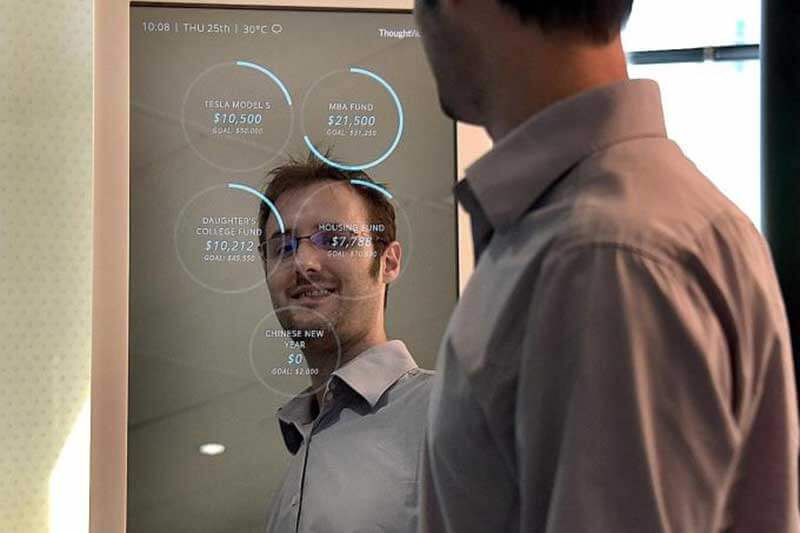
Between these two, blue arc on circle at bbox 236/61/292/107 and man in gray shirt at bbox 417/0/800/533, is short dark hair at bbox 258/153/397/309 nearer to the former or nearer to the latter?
blue arc on circle at bbox 236/61/292/107

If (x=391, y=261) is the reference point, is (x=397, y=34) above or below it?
above

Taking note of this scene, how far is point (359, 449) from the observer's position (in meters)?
1.82

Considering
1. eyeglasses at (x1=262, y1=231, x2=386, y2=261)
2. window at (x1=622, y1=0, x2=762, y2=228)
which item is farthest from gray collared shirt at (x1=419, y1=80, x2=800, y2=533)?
window at (x1=622, y1=0, x2=762, y2=228)

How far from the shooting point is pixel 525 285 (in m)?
0.81

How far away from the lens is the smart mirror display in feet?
6.24

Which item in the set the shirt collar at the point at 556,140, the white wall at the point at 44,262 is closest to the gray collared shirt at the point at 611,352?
the shirt collar at the point at 556,140

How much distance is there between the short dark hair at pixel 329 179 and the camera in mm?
1927

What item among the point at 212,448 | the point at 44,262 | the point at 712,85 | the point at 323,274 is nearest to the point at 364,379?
the point at 323,274

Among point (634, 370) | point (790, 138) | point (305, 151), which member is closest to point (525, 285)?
point (634, 370)

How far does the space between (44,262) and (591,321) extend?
5.74 ft

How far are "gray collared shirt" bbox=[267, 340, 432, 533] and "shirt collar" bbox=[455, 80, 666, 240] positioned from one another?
97cm

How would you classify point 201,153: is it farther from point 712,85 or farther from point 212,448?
point 712,85

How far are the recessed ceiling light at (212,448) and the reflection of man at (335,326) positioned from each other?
123 mm

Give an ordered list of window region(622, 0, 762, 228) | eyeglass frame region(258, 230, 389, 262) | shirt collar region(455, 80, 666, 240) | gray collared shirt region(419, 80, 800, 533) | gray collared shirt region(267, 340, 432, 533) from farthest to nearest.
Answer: window region(622, 0, 762, 228) → eyeglass frame region(258, 230, 389, 262) → gray collared shirt region(267, 340, 432, 533) → shirt collar region(455, 80, 666, 240) → gray collared shirt region(419, 80, 800, 533)
